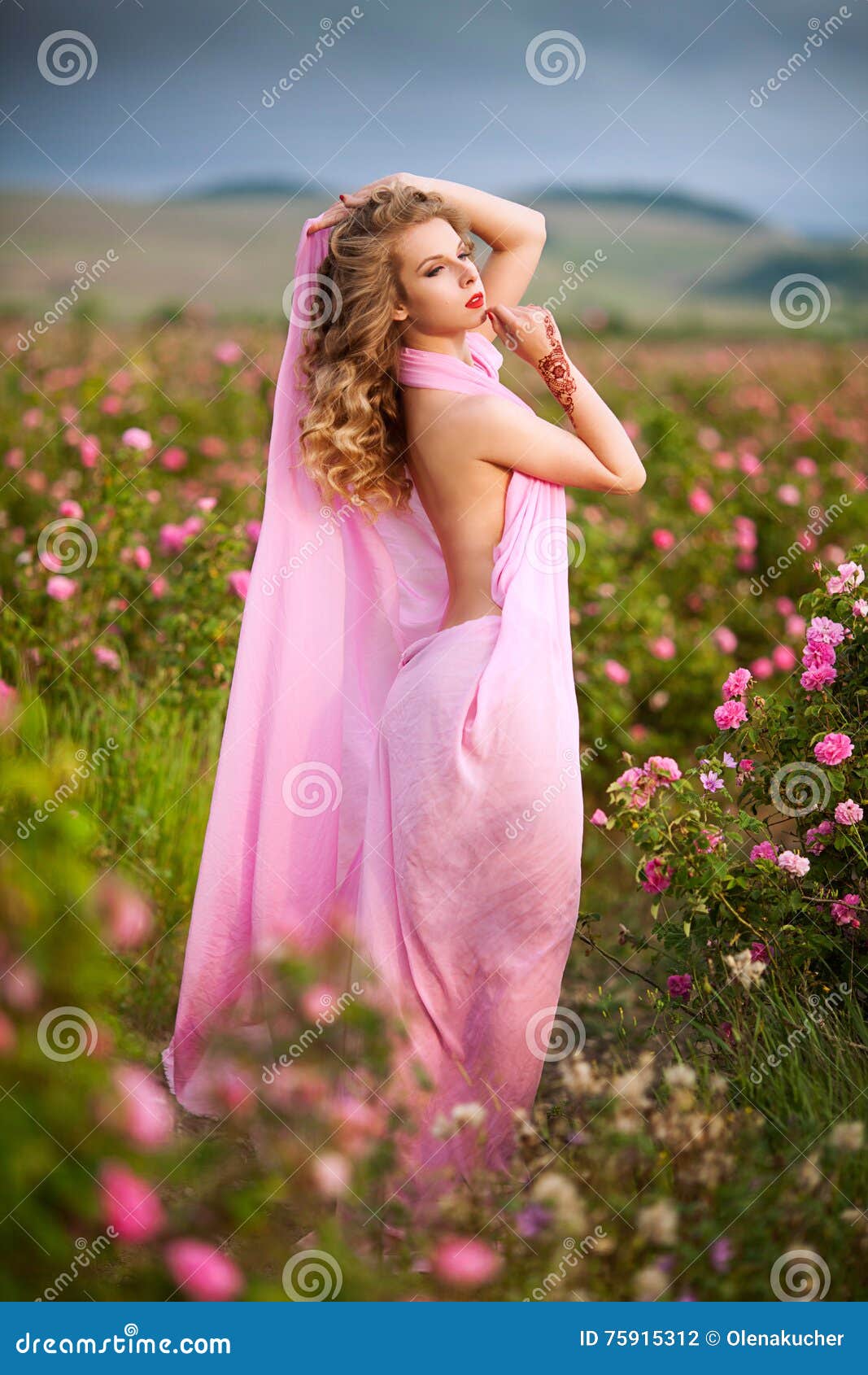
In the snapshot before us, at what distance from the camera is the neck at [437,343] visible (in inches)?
97.7

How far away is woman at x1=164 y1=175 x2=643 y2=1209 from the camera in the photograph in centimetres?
236

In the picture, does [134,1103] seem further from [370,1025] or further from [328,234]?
[328,234]

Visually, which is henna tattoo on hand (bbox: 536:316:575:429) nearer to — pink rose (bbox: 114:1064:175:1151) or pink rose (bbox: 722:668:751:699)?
pink rose (bbox: 722:668:751:699)

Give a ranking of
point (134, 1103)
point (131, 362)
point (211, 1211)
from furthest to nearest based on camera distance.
Result: point (131, 362), point (211, 1211), point (134, 1103)

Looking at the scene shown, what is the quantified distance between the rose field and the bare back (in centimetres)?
15

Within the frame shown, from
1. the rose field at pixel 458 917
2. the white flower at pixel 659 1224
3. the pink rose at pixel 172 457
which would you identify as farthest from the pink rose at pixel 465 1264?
the pink rose at pixel 172 457

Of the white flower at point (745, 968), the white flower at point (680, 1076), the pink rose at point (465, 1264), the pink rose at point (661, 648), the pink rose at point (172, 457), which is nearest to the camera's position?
the pink rose at point (465, 1264)

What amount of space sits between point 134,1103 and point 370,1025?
0.43m

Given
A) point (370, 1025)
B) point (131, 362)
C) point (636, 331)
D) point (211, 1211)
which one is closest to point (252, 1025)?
point (370, 1025)

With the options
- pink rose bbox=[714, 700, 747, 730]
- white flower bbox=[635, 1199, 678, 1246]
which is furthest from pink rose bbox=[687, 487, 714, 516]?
white flower bbox=[635, 1199, 678, 1246]

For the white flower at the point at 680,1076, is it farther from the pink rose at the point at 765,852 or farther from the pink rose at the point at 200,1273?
the pink rose at the point at 200,1273

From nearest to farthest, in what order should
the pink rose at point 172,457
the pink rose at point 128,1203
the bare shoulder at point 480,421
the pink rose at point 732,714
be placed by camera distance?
the pink rose at point 128,1203, the bare shoulder at point 480,421, the pink rose at point 732,714, the pink rose at point 172,457

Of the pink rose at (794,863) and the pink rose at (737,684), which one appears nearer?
the pink rose at (794,863)

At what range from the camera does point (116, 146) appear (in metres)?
17.2
